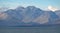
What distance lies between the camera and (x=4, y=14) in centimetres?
328

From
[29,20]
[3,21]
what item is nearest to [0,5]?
[3,21]

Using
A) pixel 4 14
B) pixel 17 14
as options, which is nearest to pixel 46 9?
pixel 17 14

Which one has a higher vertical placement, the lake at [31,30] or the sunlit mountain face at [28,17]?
the sunlit mountain face at [28,17]

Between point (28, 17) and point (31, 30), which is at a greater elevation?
point (28, 17)

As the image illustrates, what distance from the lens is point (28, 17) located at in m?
3.27

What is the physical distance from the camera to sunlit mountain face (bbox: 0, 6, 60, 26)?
3.23 meters

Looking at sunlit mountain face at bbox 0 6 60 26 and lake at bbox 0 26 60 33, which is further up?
sunlit mountain face at bbox 0 6 60 26

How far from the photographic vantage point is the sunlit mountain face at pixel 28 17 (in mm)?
3234

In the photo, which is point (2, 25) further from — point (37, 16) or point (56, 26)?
point (56, 26)

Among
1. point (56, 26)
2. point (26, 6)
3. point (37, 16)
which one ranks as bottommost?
point (56, 26)

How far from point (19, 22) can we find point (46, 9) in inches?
23.5

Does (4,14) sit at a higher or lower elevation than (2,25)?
higher

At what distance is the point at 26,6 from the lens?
3297mm

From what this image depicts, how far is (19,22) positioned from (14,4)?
37 centimetres
